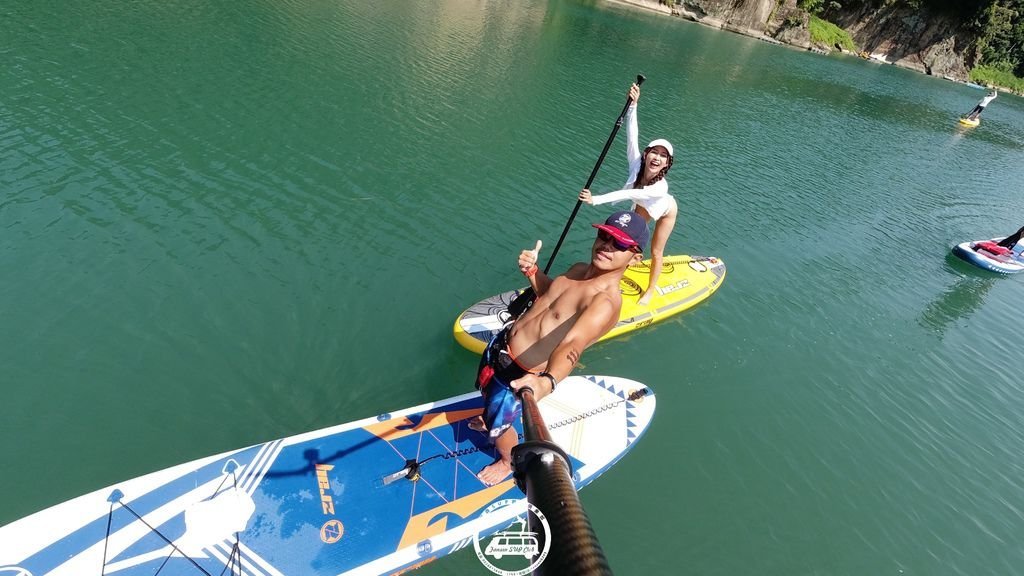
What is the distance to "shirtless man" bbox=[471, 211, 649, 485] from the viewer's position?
3.97m

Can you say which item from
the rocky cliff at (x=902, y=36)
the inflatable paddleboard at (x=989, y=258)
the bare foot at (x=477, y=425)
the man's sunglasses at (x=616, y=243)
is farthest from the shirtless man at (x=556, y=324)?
the rocky cliff at (x=902, y=36)

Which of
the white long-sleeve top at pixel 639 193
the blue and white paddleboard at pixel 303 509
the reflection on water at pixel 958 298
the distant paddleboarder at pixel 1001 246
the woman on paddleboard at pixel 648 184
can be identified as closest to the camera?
the blue and white paddleboard at pixel 303 509

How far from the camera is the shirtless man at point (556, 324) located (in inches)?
156

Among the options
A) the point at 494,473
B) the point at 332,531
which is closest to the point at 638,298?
the point at 494,473

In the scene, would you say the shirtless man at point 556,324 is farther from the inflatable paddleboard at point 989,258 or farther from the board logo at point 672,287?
the inflatable paddleboard at point 989,258

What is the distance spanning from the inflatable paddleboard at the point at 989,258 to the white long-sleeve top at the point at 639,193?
15.4 m

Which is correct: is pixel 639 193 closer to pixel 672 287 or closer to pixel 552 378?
pixel 672 287

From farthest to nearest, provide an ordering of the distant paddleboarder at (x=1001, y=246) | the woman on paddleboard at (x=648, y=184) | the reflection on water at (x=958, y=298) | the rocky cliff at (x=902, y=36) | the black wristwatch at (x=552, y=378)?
the rocky cliff at (x=902, y=36), the distant paddleboarder at (x=1001, y=246), the reflection on water at (x=958, y=298), the woman on paddleboard at (x=648, y=184), the black wristwatch at (x=552, y=378)

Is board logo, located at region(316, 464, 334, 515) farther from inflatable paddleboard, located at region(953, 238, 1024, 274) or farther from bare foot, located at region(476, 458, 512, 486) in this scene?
inflatable paddleboard, located at region(953, 238, 1024, 274)

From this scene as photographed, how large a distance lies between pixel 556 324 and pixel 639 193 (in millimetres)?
3794

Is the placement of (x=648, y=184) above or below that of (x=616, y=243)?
below

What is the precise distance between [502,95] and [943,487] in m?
20.4

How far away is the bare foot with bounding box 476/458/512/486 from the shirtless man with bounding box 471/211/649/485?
12mm

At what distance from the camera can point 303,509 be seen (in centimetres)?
515
